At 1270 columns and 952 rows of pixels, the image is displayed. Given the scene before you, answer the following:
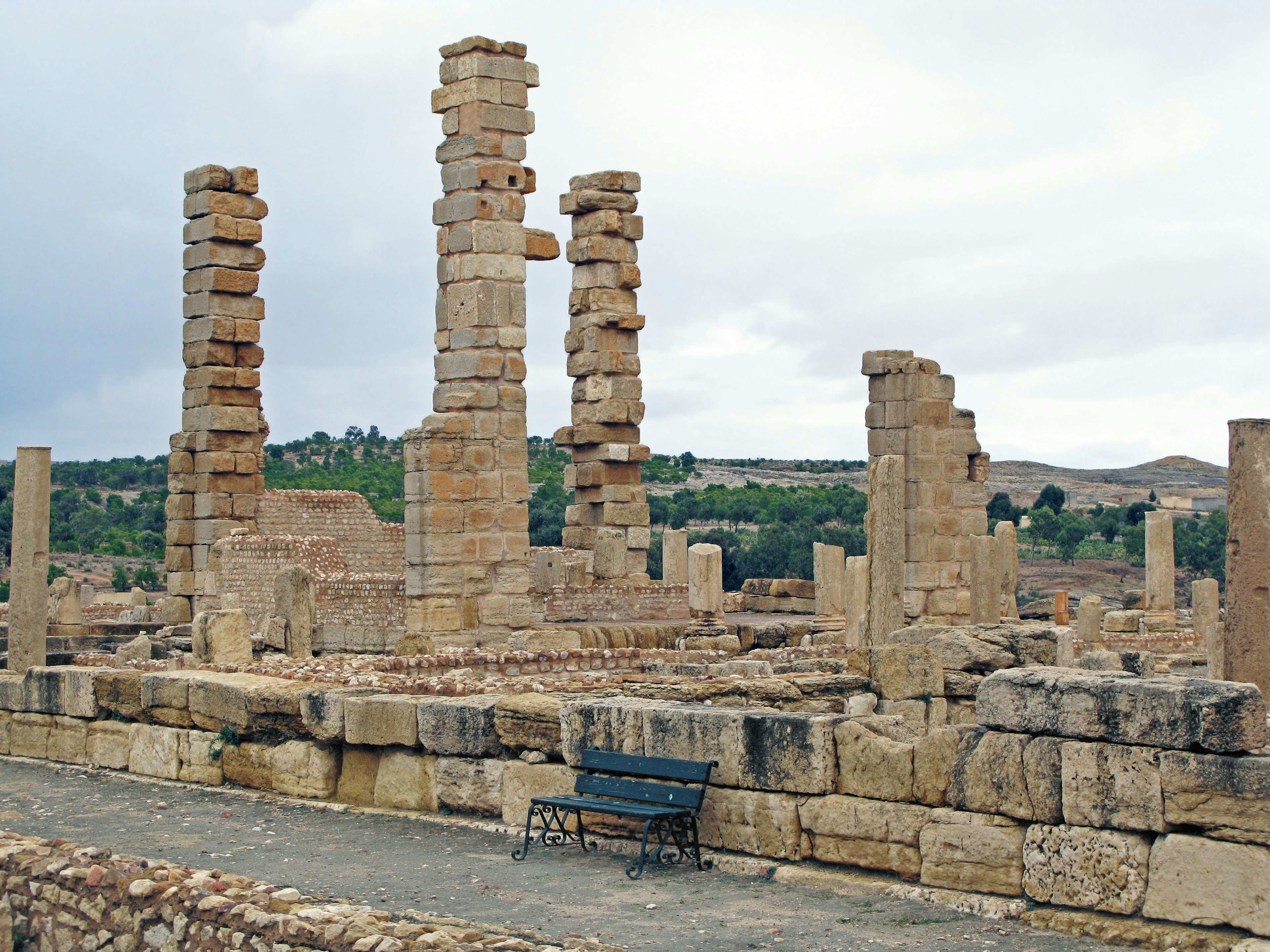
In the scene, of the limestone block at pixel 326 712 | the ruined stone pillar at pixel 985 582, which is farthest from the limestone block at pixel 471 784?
the ruined stone pillar at pixel 985 582

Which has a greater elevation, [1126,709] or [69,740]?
[1126,709]

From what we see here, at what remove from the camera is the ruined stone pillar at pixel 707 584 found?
23.2 meters

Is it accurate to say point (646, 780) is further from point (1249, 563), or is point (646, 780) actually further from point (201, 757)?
point (1249, 563)

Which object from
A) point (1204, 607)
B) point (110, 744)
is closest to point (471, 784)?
point (110, 744)

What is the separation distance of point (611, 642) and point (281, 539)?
5897mm

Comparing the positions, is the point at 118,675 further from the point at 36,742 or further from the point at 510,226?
the point at 510,226

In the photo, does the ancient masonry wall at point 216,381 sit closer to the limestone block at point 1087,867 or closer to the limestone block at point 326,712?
the limestone block at point 326,712

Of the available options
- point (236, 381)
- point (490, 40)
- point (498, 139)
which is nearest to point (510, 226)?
point (498, 139)

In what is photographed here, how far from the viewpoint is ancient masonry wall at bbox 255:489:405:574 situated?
26.9 metres

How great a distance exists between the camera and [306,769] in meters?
11.2

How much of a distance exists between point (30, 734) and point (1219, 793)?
10.3m

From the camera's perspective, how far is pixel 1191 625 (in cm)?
2898

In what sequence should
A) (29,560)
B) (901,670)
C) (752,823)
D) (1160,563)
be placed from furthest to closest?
(1160,563)
(29,560)
(901,670)
(752,823)

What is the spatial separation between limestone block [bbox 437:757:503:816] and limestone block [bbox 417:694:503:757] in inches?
2.5
